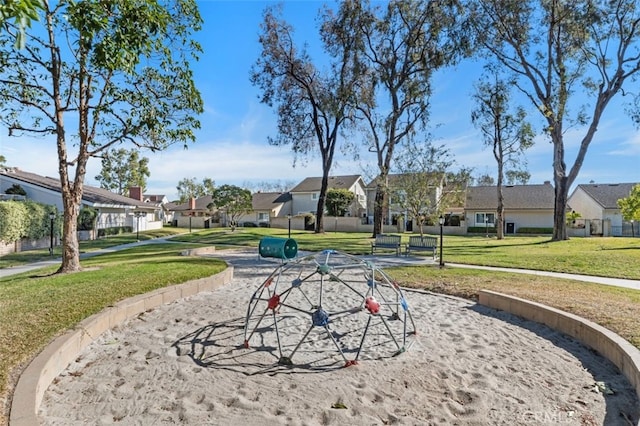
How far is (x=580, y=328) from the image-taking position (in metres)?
6.16

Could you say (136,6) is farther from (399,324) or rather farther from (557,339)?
(557,339)

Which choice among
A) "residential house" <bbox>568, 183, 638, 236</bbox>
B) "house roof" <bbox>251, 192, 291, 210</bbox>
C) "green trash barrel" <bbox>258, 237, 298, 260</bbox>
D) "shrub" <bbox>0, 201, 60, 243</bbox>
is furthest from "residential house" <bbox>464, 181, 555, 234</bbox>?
"shrub" <bbox>0, 201, 60, 243</bbox>

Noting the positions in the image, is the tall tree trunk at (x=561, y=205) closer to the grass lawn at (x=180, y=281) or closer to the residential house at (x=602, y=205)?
the grass lawn at (x=180, y=281)

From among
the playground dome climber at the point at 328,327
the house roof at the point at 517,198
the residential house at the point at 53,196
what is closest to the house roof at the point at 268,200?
the residential house at the point at 53,196

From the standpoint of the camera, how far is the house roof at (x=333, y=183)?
162ft

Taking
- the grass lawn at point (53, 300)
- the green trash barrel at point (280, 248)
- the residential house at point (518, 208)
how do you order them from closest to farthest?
the grass lawn at point (53, 300) → the green trash barrel at point (280, 248) → the residential house at point (518, 208)

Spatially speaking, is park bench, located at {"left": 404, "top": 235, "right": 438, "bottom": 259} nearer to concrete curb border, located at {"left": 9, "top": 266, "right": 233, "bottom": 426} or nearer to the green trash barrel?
the green trash barrel

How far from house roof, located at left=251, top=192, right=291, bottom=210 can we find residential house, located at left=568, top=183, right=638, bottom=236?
115 ft

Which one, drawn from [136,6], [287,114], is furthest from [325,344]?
[287,114]

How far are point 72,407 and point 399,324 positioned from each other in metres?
5.10

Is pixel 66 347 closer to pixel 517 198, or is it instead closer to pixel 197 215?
pixel 517 198

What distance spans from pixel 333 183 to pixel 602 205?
1191 inches

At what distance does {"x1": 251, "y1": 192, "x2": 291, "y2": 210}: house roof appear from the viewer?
166 feet

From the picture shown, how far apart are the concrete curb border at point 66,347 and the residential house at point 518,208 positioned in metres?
36.7
